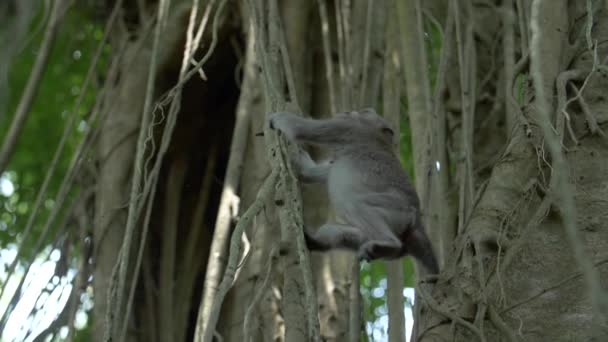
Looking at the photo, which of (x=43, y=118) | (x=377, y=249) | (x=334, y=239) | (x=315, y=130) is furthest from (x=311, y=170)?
(x=43, y=118)

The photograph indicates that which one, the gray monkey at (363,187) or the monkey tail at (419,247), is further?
the monkey tail at (419,247)

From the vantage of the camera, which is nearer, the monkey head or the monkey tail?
the monkey tail

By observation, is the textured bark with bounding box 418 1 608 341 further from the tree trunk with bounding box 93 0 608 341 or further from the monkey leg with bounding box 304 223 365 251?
the monkey leg with bounding box 304 223 365 251

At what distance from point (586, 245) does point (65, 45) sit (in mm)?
4615

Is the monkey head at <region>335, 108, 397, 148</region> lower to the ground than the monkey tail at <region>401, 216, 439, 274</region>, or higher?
higher

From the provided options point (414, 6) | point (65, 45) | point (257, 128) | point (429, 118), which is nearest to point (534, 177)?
point (429, 118)

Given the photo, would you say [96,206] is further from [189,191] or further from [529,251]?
[529,251]

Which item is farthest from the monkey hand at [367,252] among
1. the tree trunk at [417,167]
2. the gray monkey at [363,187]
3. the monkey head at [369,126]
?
the monkey head at [369,126]

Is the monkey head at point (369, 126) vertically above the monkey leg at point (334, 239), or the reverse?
the monkey head at point (369, 126)

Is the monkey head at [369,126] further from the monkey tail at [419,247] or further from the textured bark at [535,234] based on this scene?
the textured bark at [535,234]

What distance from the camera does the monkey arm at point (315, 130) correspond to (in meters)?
3.42

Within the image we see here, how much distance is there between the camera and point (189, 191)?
5.73m

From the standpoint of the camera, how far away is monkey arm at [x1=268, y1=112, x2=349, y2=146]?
342cm

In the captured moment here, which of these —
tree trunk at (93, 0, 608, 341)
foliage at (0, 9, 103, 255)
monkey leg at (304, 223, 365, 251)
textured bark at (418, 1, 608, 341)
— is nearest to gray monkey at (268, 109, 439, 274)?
monkey leg at (304, 223, 365, 251)
